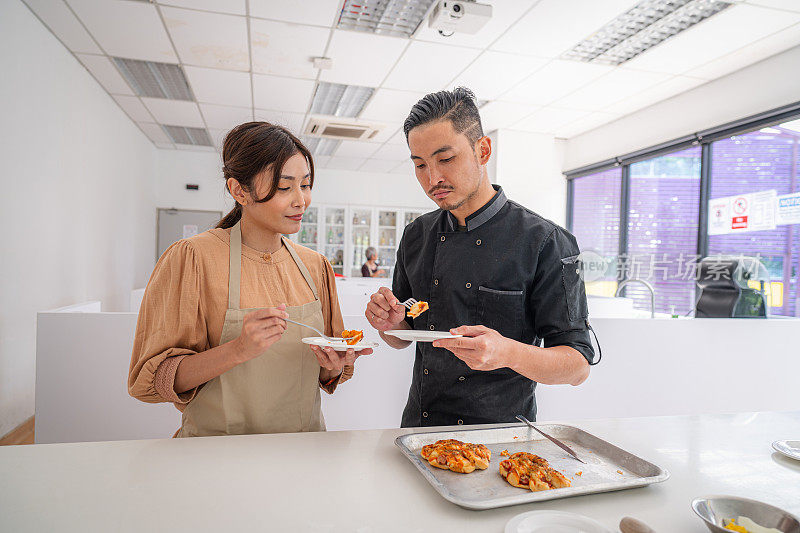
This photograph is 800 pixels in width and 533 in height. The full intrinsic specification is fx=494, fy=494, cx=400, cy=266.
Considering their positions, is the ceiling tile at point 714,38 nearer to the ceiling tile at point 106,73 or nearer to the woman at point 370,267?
the woman at point 370,267

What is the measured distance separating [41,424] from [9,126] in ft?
6.68

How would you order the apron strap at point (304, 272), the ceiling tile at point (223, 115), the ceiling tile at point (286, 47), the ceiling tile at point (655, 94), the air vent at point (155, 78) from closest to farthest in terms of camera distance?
1. the apron strap at point (304, 272)
2. the ceiling tile at point (286, 47)
3. the air vent at point (155, 78)
4. the ceiling tile at point (655, 94)
5. the ceiling tile at point (223, 115)

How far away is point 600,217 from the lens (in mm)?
6801

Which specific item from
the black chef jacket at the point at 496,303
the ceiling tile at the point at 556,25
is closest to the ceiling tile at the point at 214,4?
the ceiling tile at the point at 556,25

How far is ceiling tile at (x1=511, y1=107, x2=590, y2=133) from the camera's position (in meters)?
5.74

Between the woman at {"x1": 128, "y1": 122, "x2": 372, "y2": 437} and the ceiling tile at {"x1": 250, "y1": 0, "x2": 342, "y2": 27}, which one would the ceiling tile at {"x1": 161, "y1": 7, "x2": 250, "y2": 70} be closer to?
the ceiling tile at {"x1": 250, "y1": 0, "x2": 342, "y2": 27}

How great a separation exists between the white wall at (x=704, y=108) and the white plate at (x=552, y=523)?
15.8 ft

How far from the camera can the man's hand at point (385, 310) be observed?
1420 millimetres

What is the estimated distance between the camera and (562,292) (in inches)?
53.3

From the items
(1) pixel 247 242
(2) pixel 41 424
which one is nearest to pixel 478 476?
(1) pixel 247 242

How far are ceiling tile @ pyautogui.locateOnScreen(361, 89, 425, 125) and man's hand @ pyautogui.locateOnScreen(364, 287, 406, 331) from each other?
3.73m

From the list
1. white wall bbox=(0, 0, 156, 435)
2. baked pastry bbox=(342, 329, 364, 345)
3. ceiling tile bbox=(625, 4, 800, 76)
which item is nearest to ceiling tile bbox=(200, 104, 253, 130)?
white wall bbox=(0, 0, 156, 435)

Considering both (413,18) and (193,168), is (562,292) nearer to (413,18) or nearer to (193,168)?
(413,18)

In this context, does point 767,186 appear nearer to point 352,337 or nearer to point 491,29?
point 491,29
